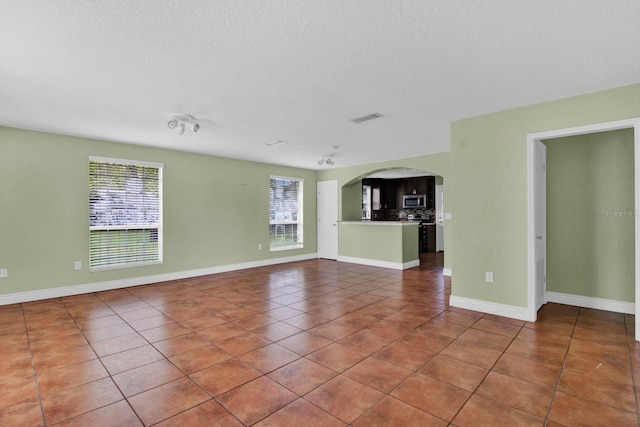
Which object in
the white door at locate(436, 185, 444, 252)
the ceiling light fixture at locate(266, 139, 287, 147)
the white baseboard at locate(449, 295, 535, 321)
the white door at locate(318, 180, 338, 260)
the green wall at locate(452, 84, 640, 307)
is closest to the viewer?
the green wall at locate(452, 84, 640, 307)

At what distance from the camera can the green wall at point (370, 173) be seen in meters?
6.02

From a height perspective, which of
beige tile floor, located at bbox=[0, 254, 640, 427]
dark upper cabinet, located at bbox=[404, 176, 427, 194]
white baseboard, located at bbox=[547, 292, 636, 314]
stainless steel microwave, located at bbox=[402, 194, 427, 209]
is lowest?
beige tile floor, located at bbox=[0, 254, 640, 427]

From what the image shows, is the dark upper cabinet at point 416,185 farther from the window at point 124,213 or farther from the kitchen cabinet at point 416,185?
the window at point 124,213

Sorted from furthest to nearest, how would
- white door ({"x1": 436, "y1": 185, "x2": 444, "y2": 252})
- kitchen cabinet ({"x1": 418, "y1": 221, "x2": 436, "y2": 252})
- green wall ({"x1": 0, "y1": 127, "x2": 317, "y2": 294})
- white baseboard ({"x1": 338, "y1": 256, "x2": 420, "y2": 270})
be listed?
1. white door ({"x1": 436, "y1": 185, "x2": 444, "y2": 252})
2. kitchen cabinet ({"x1": 418, "y1": 221, "x2": 436, "y2": 252})
3. white baseboard ({"x1": 338, "y1": 256, "x2": 420, "y2": 270})
4. green wall ({"x1": 0, "y1": 127, "x2": 317, "y2": 294})

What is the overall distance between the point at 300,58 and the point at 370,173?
17.0 feet

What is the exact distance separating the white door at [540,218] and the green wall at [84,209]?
16.9ft

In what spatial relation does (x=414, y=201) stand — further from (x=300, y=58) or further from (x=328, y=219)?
(x=300, y=58)

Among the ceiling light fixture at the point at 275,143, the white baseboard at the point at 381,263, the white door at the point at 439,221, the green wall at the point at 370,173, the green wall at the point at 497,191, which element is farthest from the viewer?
the white door at the point at 439,221

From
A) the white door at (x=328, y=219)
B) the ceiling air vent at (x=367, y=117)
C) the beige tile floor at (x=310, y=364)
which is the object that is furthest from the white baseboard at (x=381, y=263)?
the ceiling air vent at (x=367, y=117)

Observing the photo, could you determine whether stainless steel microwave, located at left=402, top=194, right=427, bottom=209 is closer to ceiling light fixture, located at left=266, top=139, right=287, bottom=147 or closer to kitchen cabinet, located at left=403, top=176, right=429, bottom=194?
kitchen cabinet, located at left=403, top=176, right=429, bottom=194

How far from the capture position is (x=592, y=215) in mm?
3854

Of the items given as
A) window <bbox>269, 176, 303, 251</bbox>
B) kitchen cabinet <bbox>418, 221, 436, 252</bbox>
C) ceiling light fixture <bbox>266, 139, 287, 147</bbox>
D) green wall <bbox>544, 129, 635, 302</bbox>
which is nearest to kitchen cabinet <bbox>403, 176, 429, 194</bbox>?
kitchen cabinet <bbox>418, 221, 436, 252</bbox>

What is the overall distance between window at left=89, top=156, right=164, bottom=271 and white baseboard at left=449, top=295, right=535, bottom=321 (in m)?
4.81

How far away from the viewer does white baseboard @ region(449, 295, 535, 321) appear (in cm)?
349
